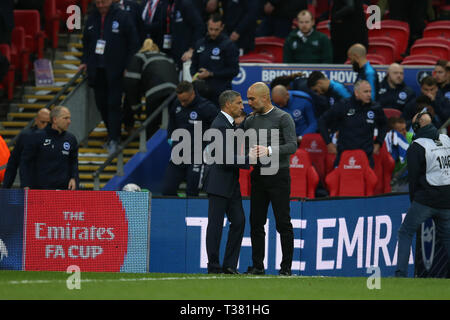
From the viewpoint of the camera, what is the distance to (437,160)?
11742 millimetres

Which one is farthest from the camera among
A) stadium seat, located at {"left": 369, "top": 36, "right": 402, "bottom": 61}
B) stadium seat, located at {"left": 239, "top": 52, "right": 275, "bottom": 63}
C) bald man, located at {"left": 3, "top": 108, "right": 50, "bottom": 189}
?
stadium seat, located at {"left": 369, "top": 36, "right": 402, "bottom": 61}

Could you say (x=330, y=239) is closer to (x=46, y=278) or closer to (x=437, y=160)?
(x=437, y=160)

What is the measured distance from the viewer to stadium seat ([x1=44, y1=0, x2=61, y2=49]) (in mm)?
19312

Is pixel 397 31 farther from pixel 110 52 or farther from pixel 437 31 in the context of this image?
pixel 110 52

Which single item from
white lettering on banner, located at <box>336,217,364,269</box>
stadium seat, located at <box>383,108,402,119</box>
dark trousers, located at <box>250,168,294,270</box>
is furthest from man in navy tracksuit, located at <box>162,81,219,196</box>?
dark trousers, located at <box>250,168,294,270</box>

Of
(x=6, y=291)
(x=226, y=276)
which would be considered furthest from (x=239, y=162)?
(x=6, y=291)

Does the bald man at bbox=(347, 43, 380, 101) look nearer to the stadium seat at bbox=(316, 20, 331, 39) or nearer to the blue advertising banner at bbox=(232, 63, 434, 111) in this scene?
the blue advertising banner at bbox=(232, 63, 434, 111)

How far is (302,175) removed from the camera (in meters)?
14.5

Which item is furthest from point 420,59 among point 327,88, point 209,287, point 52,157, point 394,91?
point 209,287

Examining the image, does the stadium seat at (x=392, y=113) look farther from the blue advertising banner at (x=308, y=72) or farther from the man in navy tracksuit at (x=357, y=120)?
the man in navy tracksuit at (x=357, y=120)

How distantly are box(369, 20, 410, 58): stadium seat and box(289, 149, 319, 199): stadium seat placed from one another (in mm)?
5182

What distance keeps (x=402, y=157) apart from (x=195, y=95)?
3.35 m

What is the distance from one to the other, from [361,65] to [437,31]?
13.2 feet

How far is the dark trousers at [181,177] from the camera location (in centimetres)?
1433
